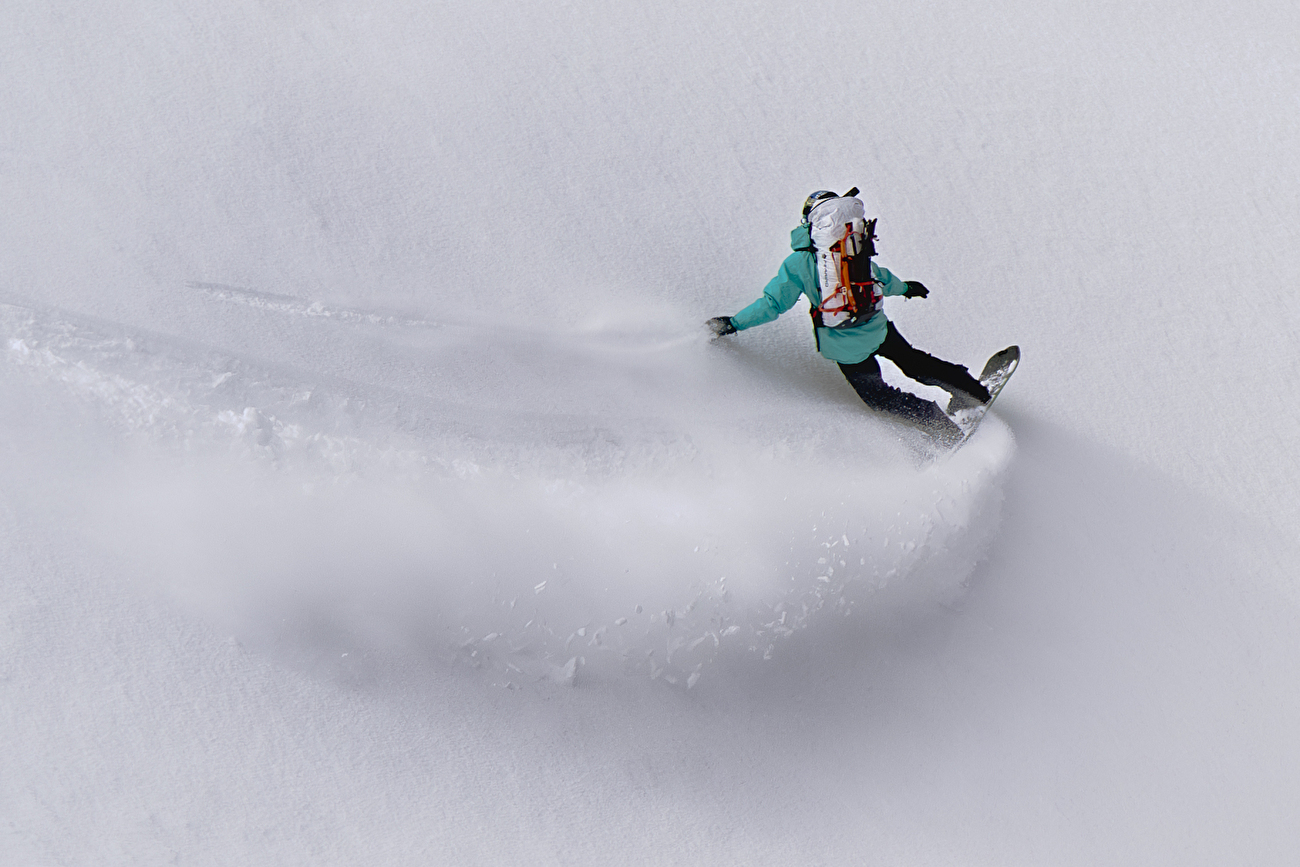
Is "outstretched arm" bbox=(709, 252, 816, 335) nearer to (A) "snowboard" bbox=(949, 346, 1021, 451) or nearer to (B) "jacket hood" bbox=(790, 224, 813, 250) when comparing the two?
(B) "jacket hood" bbox=(790, 224, 813, 250)

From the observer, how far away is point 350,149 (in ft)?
9.92

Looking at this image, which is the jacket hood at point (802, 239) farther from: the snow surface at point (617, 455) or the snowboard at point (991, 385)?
the snowboard at point (991, 385)

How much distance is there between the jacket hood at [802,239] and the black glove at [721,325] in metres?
0.34

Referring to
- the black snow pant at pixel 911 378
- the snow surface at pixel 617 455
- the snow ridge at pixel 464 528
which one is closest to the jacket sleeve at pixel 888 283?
the black snow pant at pixel 911 378

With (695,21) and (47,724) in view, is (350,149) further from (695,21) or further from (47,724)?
(47,724)

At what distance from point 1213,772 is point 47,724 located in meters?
3.85

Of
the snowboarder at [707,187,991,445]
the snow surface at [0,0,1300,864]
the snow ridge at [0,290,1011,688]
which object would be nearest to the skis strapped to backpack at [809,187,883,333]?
the snowboarder at [707,187,991,445]

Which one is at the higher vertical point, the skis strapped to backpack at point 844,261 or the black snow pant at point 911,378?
the skis strapped to backpack at point 844,261

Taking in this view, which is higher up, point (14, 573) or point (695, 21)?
point (695, 21)

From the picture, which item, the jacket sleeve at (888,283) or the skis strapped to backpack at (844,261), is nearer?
the skis strapped to backpack at (844,261)

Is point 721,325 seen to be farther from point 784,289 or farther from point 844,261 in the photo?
point 844,261

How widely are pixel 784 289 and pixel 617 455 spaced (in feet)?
2.70

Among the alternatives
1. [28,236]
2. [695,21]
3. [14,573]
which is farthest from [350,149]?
[14,573]

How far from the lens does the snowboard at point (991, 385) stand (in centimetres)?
287
